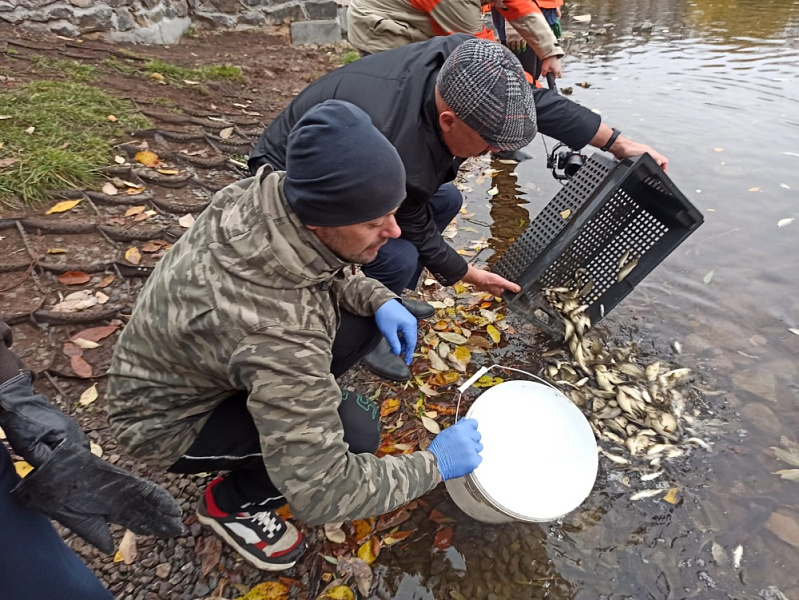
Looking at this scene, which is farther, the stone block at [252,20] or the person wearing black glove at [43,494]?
the stone block at [252,20]

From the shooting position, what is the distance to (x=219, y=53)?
7.27 m

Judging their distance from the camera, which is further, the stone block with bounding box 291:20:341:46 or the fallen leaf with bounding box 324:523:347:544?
the stone block with bounding box 291:20:341:46

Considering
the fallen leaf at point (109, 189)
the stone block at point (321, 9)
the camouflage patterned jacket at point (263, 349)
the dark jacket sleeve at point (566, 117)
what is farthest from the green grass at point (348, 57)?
the camouflage patterned jacket at point (263, 349)

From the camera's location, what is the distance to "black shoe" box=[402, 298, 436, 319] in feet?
10.7

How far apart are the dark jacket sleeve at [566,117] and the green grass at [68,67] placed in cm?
452

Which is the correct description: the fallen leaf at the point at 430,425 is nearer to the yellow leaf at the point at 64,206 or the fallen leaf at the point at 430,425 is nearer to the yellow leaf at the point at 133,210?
the yellow leaf at the point at 133,210

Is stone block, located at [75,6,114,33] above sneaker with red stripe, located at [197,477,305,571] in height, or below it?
above

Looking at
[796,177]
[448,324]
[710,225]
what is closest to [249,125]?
[448,324]

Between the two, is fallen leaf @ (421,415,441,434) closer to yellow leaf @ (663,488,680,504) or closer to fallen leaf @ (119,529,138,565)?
yellow leaf @ (663,488,680,504)

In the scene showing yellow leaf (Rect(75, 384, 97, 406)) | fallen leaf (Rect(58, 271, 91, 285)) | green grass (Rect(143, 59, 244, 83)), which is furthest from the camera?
green grass (Rect(143, 59, 244, 83))

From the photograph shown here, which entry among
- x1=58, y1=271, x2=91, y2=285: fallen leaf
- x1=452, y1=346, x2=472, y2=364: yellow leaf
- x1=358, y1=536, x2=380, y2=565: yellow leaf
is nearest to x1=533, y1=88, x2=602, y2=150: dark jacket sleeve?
x1=452, y1=346, x2=472, y2=364: yellow leaf

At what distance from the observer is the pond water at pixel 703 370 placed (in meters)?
2.08

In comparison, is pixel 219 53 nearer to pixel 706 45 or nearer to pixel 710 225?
pixel 710 225

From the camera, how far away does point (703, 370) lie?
9.82ft
